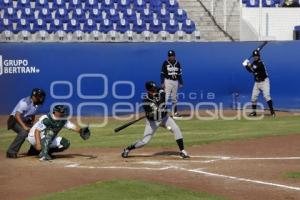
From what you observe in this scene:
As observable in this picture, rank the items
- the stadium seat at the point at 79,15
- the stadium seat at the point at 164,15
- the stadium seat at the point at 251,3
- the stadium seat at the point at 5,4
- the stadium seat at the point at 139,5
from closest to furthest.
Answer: the stadium seat at the point at 79,15
the stadium seat at the point at 5,4
the stadium seat at the point at 164,15
the stadium seat at the point at 139,5
the stadium seat at the point at 251,3

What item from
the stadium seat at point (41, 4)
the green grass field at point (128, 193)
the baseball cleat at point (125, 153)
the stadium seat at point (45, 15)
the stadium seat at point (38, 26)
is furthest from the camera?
the stadium seat at point (41, 4)

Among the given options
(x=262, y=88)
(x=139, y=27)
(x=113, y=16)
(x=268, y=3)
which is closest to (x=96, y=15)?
(x=113, y=16)

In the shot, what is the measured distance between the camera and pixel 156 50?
25.5m

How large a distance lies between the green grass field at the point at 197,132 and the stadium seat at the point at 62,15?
24.7 feet

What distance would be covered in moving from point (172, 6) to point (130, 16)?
230 cm

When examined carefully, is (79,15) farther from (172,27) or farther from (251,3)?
(251,3)

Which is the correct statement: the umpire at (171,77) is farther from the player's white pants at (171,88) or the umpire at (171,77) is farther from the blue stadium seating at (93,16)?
the blue stadium seating at (93,16)

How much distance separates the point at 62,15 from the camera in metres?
29.3

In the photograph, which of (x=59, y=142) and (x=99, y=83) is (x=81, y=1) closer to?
(x=99, y=83)

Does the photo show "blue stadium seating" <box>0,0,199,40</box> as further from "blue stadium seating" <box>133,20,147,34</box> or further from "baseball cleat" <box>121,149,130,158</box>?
"baseball cleat" <box>121,149,130,158</box>

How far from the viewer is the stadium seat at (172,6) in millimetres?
30781

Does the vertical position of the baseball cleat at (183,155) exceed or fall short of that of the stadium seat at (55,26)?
it falls short

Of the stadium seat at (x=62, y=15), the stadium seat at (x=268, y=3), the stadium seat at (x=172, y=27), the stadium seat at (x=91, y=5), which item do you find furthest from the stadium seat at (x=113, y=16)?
the stadium seat at (x=268, y=3)

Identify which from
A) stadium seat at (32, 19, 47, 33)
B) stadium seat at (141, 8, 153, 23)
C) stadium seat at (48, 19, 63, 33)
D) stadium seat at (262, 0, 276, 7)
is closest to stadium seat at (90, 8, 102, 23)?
stadium seat at (48, 19, 63, 33)
